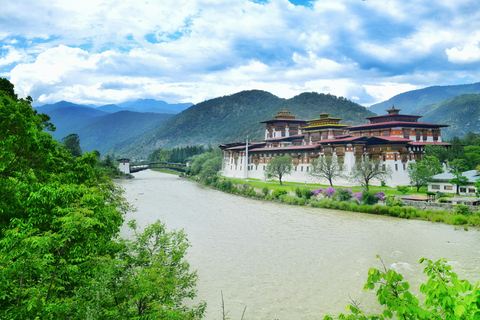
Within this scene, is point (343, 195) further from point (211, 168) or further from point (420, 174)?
point (211, 168)

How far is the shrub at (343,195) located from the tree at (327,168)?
6427 mm

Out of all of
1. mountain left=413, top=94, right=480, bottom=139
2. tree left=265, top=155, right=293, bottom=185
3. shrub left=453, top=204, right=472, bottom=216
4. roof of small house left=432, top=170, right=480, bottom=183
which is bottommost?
shrub left=453, top=204, right=472, bottom=216

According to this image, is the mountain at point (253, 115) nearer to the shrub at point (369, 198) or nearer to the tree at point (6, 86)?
the shrub at point (369, 198)

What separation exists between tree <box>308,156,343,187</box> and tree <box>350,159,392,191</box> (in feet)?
6.43

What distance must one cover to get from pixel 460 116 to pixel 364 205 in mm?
121228

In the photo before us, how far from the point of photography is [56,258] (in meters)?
7.65

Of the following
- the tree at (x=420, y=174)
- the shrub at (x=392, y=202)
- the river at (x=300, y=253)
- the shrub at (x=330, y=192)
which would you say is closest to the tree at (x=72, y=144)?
the river at (x=300, y=253)

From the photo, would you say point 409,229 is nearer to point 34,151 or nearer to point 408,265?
point 408,265

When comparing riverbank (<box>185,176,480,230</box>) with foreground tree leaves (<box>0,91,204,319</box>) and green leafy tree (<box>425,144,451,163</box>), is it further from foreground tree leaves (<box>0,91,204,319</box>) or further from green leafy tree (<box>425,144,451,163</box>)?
foreground tree leaves (<box>0,91,204,319</box>)

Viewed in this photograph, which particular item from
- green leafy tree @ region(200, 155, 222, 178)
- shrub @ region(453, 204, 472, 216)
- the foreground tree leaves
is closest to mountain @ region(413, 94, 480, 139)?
green leafy tree @ region(200, 155, 222, 178)

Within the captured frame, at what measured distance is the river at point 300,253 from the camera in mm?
13359

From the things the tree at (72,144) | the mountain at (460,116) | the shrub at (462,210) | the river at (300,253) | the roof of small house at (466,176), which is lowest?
the river at (300,253)

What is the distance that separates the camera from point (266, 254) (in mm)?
19219

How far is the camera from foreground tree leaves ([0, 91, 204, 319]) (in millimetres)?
5824
